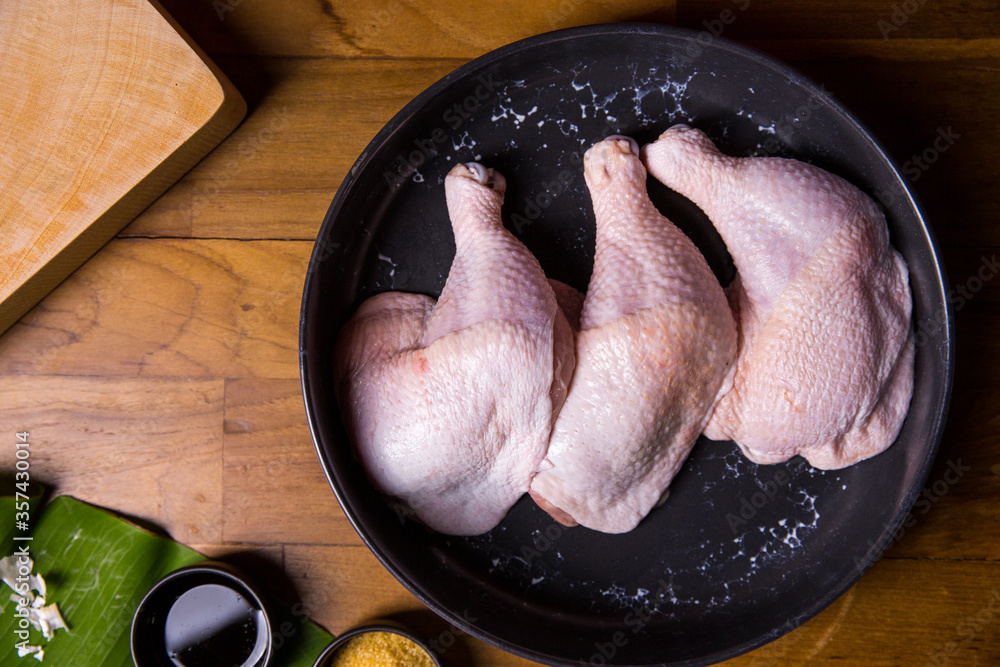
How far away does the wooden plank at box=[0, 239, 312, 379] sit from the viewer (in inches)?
42.9

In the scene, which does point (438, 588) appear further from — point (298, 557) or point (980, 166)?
point (980, 166)

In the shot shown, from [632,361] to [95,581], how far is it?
0.99 meters

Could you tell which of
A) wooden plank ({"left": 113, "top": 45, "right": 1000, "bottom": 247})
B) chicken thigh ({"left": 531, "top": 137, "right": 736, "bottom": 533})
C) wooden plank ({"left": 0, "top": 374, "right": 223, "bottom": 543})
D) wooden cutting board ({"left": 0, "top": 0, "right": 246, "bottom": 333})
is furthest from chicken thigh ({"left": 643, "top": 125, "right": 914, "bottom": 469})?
wooden plank ({"left": 0, "top": 374, "right": 223, "bottom": 543})

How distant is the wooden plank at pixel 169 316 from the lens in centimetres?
109

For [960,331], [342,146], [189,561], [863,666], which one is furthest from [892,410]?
Answer: [189,561]

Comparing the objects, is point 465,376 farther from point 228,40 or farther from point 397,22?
point 228,40

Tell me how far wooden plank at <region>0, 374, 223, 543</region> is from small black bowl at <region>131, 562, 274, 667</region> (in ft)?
0.35

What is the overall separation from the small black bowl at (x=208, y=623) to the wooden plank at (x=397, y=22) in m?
0.94

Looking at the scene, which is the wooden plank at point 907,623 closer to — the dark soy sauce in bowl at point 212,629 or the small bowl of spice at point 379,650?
the small bowl of spice at point 379,650

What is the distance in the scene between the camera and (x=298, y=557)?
43.5 inches

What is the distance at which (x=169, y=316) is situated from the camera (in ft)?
3.60

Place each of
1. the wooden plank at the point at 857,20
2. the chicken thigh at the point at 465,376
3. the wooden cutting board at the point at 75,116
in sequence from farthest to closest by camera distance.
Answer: the wooden plank at the point at 857,20, the wooden cutting board at the point at 75,116, the chicken thigh at the point at 465,376

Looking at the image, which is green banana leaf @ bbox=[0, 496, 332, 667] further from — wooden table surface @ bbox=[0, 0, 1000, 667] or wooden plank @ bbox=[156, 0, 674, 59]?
wooden plank @ bbox=[156, 0, 674, 59]

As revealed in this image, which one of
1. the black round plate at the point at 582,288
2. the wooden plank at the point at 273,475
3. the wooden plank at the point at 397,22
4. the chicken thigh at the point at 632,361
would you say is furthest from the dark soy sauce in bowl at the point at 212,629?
the wooden plank at the point at 397,22
